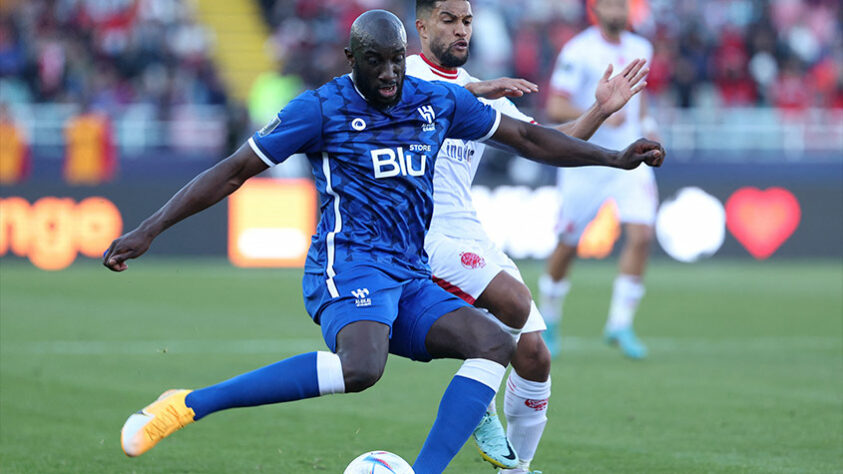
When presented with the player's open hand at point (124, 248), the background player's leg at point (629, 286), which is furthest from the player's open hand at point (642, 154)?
the background player's leg at point (629, 286)

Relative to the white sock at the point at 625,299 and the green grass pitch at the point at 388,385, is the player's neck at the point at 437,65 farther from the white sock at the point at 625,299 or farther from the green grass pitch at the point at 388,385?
the white sock at the point at 625,299

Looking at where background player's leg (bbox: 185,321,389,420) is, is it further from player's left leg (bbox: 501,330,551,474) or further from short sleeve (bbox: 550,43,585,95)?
short sleeve (bbox: 550,43,585,95)

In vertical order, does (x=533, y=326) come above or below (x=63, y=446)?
above

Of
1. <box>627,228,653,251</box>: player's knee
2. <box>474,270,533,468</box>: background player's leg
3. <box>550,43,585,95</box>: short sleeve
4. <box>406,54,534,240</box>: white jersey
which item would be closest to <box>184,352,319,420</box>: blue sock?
<box>474,270,533,468</box>: background player's leg

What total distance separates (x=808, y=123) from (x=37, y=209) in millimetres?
13674

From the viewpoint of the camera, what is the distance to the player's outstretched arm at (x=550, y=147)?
5391mm

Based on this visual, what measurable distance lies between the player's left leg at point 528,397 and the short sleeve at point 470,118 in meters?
1.03

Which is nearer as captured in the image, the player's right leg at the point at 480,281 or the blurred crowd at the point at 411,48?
the player's right leg at the point at 480,281

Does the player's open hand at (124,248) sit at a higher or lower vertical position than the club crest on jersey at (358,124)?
lower

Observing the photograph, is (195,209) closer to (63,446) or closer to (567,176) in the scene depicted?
(63,446)

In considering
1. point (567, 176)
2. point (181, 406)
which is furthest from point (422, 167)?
point (567, 176)

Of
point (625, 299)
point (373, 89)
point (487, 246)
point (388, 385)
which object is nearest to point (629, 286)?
point (625, 299)

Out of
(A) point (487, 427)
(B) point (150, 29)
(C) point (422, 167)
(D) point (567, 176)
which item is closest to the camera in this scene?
(C) point (422, 167)

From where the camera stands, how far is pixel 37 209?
18.3 m
